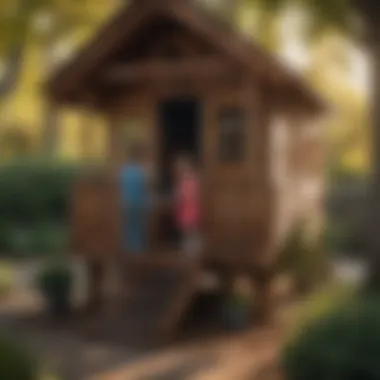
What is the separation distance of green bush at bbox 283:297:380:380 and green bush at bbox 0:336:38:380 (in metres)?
2.80

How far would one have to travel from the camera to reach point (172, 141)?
51.9ft

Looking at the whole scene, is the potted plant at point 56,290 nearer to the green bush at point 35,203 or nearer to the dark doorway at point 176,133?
the dark doorway at point 176,133

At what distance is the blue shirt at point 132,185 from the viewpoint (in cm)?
1388

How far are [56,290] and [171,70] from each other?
491 cm

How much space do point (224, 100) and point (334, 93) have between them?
1823cm

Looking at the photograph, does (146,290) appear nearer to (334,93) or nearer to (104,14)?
(104,14)

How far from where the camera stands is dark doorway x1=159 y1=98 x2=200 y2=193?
50.5 feet

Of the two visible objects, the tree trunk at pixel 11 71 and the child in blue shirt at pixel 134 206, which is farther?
the tree trunk at pixel 11 71

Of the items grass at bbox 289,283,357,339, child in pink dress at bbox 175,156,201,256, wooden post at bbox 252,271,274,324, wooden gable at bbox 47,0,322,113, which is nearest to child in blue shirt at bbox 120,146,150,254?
child in pink dress at bbox 175,156,201,256

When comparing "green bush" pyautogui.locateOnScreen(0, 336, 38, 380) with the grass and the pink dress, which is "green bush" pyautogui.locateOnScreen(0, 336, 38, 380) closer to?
the grass

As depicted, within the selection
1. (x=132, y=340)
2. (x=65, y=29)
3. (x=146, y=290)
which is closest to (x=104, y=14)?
(x=65, y=29)

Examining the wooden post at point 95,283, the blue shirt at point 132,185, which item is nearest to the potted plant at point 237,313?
the blue shirt at point 132,185

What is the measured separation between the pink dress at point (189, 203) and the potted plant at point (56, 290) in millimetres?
2957

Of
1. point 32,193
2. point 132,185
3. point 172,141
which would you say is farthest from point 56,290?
point 32,193
